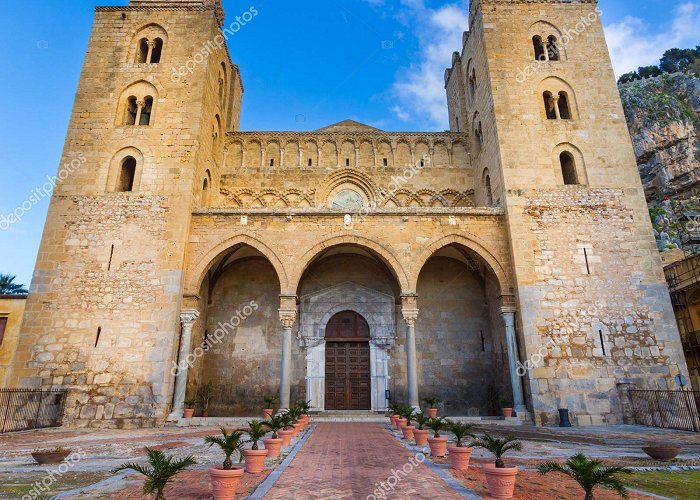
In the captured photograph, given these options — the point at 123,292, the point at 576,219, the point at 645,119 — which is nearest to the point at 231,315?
the point at 123,292

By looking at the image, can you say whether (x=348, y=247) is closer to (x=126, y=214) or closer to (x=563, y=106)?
(x=126, y=214)

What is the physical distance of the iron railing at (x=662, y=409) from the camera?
1173cm

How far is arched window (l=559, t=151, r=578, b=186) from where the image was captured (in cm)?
1602

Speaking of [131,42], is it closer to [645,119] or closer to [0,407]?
[0,407]

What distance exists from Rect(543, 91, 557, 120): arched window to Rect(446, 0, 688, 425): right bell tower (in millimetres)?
50

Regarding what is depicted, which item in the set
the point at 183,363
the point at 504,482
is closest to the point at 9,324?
the point at 183,363

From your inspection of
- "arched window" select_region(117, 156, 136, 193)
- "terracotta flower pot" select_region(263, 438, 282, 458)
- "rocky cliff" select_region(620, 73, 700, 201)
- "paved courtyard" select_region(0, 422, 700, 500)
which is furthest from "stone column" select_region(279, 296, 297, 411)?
"rocky cliff" select_region(620, 73, 700, 201)

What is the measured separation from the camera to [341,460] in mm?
7301

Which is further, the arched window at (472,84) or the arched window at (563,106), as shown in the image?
the arched window at (472,84)

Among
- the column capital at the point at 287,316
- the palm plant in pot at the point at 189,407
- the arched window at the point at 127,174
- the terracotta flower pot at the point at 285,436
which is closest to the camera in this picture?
the terracotta flower pot at the point at 285,436

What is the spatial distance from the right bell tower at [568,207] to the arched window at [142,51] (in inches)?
549

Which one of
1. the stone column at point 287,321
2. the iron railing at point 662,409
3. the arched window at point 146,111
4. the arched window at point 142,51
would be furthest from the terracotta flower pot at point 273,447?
the arched window at point 142,51

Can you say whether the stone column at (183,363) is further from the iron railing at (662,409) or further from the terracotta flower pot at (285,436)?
the iron railing at (662,409)

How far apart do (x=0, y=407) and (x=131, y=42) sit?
14.1 m
